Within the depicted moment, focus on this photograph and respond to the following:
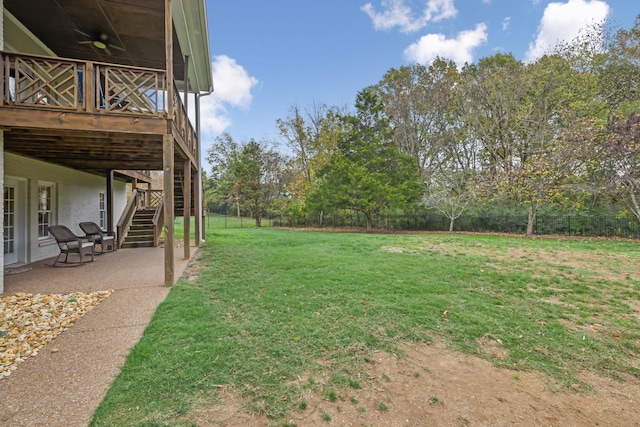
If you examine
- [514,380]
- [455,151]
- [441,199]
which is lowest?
[514,380]

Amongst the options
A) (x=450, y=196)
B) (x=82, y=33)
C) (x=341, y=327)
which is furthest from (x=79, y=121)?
(x=450, y=196)

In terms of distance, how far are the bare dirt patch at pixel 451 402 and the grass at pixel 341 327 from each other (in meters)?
0.10

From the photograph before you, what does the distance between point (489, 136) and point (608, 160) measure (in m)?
6.57

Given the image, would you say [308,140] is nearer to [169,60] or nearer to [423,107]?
[423,107]

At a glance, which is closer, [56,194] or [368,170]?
Result: [56,194]

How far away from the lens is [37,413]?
205 cm

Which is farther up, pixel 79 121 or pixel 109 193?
pixel 79 121

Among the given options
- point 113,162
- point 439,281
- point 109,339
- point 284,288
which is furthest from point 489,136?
point 109,339

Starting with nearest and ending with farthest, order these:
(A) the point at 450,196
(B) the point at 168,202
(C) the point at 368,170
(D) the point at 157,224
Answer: (B) the point at 168,202 < (D) the point at 157,224 < (A) the point at 450,196 < (C) the point at 368,170

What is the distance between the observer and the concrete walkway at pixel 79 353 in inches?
82.4

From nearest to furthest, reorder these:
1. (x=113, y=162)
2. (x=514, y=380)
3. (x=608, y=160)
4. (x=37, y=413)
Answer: (x=37, y=413) → (x=514, y=380) → (x=113, y=162) → (x=608, y=160)

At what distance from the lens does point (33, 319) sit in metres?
3.70

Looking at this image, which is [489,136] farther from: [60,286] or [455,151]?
[60,286]

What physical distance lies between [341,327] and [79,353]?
2.68 meters
